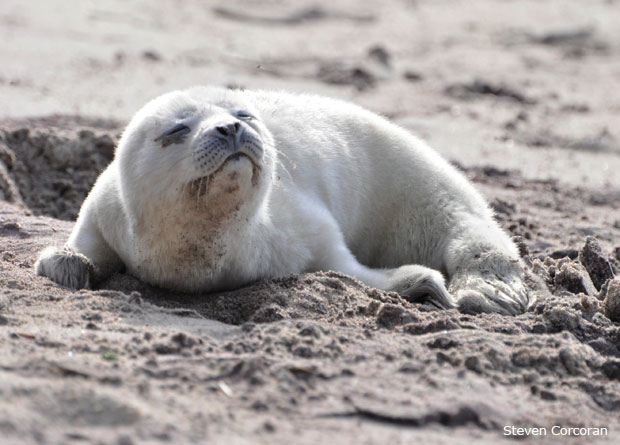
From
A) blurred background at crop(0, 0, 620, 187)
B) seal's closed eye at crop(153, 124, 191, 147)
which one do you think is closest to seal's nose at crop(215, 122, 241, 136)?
Answer: seal's closed eye at crop(153, 124, 191, 147)

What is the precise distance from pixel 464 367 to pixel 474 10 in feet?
37.0

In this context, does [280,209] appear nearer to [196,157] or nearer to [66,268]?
[196,157]

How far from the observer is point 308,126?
15.6 ft

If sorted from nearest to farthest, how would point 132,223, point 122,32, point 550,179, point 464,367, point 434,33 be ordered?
point 464,367 → point 132,223 → point 550,179 → point 122,32 → point 434,33

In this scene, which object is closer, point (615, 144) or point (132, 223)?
point (132, 223)

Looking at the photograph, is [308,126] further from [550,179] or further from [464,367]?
[550,179]

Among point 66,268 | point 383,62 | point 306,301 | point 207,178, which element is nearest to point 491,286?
point 306,301

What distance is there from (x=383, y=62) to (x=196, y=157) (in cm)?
666

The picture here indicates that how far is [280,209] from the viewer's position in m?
4.23

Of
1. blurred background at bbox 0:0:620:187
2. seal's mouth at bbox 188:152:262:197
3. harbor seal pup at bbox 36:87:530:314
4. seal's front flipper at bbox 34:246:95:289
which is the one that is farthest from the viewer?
blurred background at bbox 0:0:620:187

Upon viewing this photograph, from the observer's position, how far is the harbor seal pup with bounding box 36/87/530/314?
3625 mm

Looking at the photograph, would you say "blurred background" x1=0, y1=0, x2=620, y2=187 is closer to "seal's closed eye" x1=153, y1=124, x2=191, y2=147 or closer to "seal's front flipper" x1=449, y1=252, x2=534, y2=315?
"seal's front flipper" x1=449, y1=252, x2=534, y2=315

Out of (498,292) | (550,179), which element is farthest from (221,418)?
(550,179)

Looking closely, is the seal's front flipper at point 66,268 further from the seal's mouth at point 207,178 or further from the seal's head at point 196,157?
the seal's mouth at point 207,178
